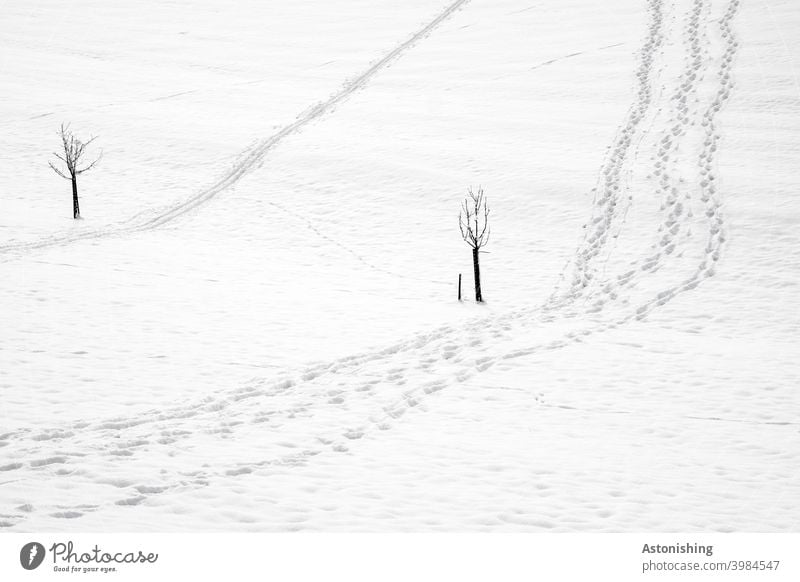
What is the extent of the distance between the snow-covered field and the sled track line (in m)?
0.15

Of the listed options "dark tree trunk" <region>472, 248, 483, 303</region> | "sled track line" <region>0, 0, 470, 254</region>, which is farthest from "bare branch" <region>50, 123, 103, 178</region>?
"dark tree trunk" <region>472, 248, 483, 303</region>

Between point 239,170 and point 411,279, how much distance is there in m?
10.5

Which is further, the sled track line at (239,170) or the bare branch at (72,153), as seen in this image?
the bare branch at (72,153)

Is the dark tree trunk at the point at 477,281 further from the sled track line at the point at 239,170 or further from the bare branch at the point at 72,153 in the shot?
the bare branch at the point at 72,153

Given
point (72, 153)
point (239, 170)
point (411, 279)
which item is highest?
point (72, 153)

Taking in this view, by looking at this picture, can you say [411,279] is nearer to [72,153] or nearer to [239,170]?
[239,170]

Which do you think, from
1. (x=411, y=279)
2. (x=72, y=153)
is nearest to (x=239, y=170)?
(x=72, y=153)

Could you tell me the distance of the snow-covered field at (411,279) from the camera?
959 cm

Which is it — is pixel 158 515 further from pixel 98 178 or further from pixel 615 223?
pixel 98 178

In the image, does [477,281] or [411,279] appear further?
[411,279]

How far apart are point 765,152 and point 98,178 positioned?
917 inches

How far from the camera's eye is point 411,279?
19203mm

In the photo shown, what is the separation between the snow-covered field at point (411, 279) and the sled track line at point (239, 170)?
0.15 metres

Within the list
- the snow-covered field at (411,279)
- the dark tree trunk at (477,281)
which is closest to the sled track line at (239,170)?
the snow-covered field at (411,279)
